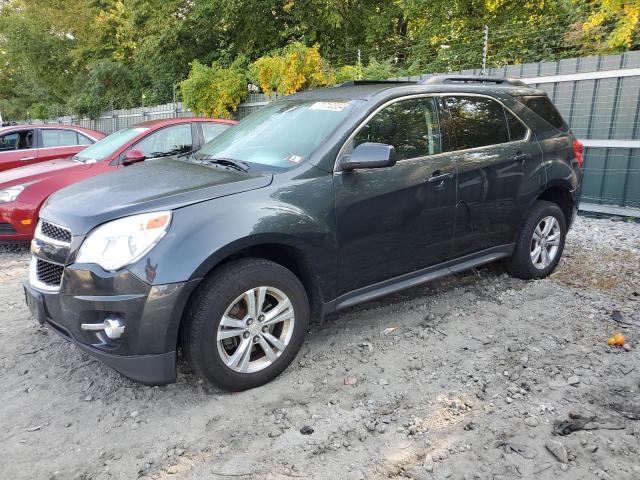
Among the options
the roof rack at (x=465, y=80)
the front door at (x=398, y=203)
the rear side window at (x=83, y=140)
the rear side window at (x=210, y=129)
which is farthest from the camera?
the rear side window at (x=83, y=140)

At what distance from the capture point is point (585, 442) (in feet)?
8.41

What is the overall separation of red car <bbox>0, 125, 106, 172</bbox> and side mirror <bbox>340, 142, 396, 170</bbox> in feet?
21.5

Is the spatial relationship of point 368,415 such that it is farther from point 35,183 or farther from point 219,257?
point 35,183

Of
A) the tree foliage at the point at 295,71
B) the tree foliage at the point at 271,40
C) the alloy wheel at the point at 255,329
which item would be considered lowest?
the alloy wheel at the point at 255,329

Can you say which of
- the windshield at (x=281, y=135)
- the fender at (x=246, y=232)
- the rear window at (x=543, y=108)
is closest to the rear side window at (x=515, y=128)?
the rear window at (x=543, y=108)

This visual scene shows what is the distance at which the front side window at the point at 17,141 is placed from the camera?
8109 millimetres

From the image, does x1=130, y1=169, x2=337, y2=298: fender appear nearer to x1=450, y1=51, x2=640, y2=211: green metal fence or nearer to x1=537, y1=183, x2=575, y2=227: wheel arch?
x1=537, y1=183, x2=575, y2=227: wheel arch

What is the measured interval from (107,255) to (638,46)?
8879mm

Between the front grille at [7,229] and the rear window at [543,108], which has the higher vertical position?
the rear window at [543,108]

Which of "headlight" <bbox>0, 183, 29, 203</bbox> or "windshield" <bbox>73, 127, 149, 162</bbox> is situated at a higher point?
"windshield" <bbox>73, 127, 149, 162</bbox>

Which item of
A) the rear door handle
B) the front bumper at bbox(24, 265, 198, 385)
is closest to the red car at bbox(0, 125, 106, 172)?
the front bumper at bbox(24, 265, 198, 385)

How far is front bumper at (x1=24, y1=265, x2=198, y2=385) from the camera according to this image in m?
2.64

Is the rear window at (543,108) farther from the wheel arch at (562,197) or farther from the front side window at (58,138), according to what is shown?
the front side window at (58,138)

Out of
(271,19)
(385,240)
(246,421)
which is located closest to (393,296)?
(385,240)
